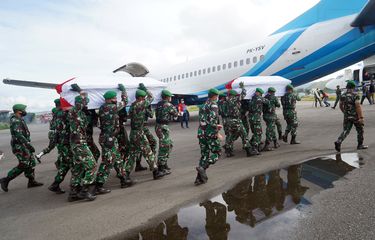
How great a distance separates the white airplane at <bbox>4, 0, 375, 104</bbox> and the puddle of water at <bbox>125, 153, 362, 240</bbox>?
3917mm

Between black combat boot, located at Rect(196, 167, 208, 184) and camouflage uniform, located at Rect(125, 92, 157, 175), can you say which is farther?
camouflage uniform, located at Rect(125, 92, 157, 175)

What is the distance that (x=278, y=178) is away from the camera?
14.9 feet

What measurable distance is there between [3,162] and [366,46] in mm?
13166

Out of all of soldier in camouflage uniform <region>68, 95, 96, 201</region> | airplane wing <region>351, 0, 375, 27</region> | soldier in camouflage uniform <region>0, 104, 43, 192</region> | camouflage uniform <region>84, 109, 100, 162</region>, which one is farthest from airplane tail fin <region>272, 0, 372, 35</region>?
soldier in camouflage uniform <region>0, 104, 43, 192</region>

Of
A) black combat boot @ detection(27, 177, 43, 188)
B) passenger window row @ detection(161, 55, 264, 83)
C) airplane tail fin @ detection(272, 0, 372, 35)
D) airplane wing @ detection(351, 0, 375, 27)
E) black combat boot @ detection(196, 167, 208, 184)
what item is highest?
airplane tail fin @ detection(272, 0, 372, 35)

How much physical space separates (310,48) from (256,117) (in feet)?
19.1

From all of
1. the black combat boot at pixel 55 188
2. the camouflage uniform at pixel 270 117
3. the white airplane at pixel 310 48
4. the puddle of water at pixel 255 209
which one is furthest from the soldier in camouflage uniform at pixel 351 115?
the black combat boot at pixel 55 188

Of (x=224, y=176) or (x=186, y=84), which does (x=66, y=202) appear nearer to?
(x=224, y=176)

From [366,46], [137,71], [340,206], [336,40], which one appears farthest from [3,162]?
[137,71]

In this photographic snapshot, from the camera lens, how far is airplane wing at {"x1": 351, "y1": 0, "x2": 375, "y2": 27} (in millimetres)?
8372

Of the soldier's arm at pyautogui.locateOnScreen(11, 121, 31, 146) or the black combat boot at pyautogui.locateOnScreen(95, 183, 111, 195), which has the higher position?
the soldier's arm at pyautogui.locateOnScreen(11, 121, 31, 146)

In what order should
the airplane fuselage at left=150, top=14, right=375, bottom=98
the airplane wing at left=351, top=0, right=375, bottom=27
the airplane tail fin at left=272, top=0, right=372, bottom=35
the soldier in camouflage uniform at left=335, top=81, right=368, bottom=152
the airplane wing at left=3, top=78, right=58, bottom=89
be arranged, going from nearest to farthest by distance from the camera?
the soldier in camouflage uniform at left=335, top=81, right=368, bottom=152
the airplane wing at left=351, top=0, right=375, bottom=27
the airplane fuselage at left=150, top=14, right=375, bottom=98
the airplane tail fin at left=272, top=0, right=372, bottom=35
the airplane wing at left=3, top=78, right=58, bottom=89

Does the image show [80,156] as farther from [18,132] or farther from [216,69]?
[216,69]

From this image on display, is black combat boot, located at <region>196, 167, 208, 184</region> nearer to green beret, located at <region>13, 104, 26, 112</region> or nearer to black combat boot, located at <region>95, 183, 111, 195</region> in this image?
black combat boot, located at <region>95, 183, 111, 195</region>
